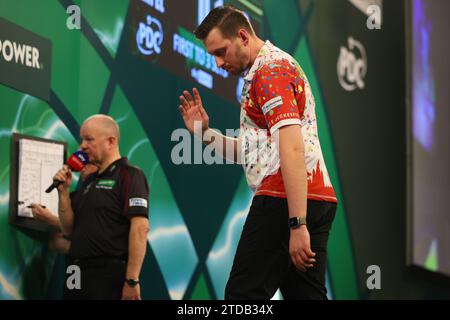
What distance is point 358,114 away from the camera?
25.1 ft

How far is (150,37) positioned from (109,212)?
140 cm

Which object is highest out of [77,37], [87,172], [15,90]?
[77,37]

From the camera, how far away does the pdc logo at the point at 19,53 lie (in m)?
4.07

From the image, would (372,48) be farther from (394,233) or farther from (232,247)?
(232,247)

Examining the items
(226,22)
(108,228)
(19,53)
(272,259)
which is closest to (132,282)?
(108,228)

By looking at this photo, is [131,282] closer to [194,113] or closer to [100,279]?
[100,279]

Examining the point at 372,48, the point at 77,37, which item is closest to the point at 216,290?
the point at 77,37

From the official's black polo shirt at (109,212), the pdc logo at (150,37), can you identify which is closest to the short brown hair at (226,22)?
the official's black polo shirt at (109,212)

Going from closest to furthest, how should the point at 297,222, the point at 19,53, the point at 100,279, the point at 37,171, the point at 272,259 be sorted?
the point at 297,222
the point at 272,259
the point at 100,279
the point at 19,53
the point at 37,171

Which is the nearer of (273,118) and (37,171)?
(273,118)

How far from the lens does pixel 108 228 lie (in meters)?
4.03

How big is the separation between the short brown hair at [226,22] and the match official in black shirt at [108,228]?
1.40m

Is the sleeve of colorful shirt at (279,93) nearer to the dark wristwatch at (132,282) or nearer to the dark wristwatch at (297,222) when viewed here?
the dark wristwatch at (297,222)

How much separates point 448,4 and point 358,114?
1.50m
